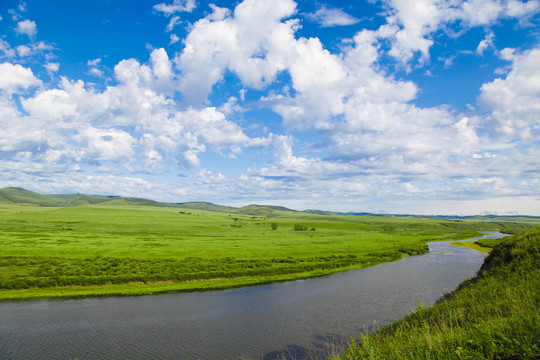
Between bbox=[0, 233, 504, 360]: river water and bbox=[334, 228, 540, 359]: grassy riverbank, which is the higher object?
bbox=[334, 228, 540, 359]: grassy riverbank

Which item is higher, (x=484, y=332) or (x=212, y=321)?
(x=484, y=332)

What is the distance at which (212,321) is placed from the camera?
29703 mm

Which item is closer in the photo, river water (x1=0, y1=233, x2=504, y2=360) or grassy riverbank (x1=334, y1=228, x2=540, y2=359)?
grassy riverbank (x1=334, y1=228, x2=540, y2=359)

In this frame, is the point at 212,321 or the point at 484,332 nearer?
the point at 484,332

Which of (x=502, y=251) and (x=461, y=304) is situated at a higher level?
(x=502, y=251)

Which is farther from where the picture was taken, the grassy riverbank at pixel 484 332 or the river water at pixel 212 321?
the river water at pixel 212 321

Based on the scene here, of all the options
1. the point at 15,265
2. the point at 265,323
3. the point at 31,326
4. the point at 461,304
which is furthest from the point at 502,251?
the point at 15,265

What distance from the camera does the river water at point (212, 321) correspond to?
23547 millimetres

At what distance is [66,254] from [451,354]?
238 feet

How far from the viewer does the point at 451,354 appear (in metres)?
10.6

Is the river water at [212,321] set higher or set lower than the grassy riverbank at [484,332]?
lower

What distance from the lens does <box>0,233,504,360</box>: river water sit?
23547mm

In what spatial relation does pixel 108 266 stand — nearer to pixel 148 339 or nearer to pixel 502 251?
pixel 148 339

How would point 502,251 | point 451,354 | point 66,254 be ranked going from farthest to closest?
point 66,254 → point 502,251 → point 451,354
